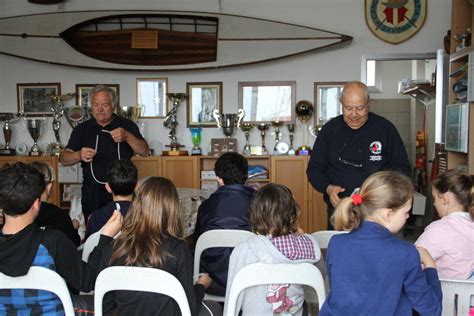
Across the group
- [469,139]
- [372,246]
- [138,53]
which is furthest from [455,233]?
[138,53]

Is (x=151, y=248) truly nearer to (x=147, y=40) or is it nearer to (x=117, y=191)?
(x=117, y=191)

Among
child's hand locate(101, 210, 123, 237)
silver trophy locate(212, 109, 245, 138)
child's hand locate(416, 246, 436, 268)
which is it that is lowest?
child's hand locate(416, 246, 436, 268)

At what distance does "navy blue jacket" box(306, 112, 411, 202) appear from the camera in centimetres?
270

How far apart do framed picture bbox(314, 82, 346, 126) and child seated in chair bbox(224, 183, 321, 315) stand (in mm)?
3194

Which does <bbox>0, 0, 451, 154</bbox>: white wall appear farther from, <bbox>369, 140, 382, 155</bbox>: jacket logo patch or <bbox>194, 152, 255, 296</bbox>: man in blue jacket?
<bbox>194, 152, 255, 296</bbox>: man in blue jacket

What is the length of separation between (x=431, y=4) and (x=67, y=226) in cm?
405

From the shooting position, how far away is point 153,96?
5160mm

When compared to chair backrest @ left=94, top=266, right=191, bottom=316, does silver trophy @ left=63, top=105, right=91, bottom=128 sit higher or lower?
higher

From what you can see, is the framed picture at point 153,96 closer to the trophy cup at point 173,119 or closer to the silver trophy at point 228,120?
the trophy cup at point 173,119

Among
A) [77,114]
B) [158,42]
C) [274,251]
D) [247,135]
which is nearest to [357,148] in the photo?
[274,251]

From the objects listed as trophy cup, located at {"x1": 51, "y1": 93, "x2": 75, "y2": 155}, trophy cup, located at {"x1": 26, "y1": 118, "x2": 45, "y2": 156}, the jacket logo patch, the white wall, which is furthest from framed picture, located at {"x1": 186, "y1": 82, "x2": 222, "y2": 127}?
the jacket logo patch

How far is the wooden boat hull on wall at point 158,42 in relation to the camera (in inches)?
193

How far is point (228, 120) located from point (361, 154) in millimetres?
2395

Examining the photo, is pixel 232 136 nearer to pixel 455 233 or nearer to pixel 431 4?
pixel 431 4
